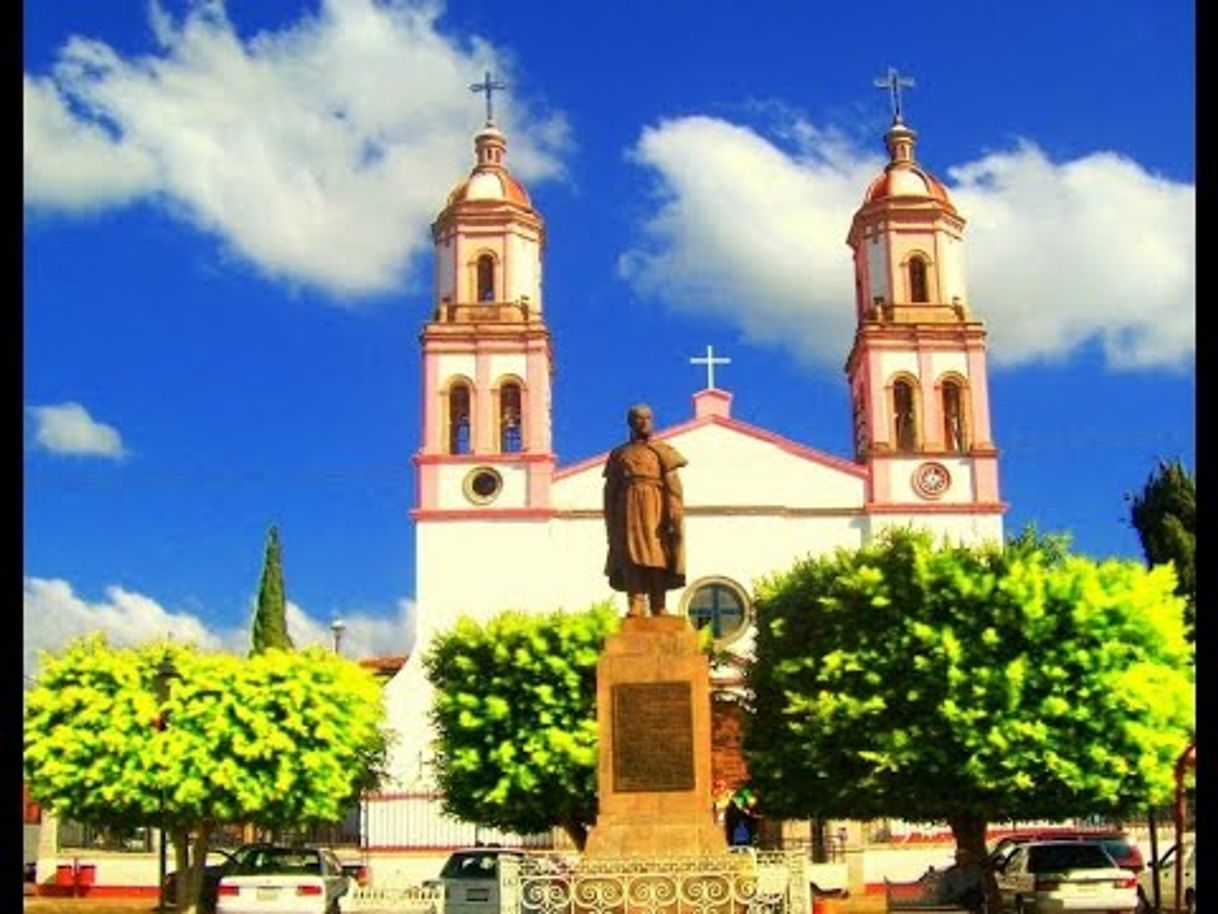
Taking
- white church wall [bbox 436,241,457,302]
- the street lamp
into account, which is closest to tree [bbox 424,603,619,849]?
the street lamp

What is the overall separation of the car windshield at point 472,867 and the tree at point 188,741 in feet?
22.3

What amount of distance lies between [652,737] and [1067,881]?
25.2 ft

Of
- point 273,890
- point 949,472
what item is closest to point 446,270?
point 949,472

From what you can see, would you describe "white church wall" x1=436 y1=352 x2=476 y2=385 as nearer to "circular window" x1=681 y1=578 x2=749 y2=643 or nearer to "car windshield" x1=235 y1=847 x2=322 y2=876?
"circular window" x1=681 y1=578 x2=749 y2=643

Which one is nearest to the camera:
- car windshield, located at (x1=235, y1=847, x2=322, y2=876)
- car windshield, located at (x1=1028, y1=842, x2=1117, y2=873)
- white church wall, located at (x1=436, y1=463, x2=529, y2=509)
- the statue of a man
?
the statue of a man

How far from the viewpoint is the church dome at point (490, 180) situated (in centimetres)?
4091

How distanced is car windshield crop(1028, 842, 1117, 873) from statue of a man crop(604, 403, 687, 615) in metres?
7.77

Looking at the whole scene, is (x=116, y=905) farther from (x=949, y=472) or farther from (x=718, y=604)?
(x=949, y=472)

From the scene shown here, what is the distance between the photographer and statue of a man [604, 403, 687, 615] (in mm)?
15117

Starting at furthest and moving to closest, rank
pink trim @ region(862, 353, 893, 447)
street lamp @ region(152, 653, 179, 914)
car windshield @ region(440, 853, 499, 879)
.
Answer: pink trim @ region(862, 353, 893, 447) < street lamp @ region(152, 653, 179, 914) < car windshield @ region(440, 853, 499, 879)

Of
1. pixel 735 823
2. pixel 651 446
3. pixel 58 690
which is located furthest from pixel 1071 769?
pixel 58 690
